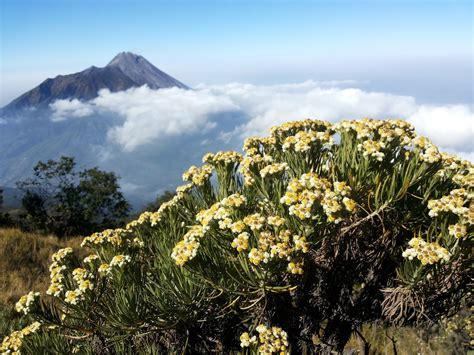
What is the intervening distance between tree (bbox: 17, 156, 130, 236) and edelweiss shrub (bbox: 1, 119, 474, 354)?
107 ft

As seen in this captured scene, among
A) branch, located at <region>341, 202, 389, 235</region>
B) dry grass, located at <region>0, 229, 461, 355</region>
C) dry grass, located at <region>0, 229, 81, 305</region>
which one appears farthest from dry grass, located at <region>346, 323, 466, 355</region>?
dry grass, located at <region>0, 229, 81, 305</region>

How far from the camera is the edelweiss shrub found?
2578mm

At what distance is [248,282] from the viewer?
263 cm

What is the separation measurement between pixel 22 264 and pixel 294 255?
9.06 meters

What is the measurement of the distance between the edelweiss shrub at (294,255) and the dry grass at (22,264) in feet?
17.2

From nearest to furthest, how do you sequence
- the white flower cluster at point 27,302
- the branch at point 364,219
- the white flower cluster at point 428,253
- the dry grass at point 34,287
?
the white flower cluster at point 428,253 < the branch at point 364,219 < the white flower cluster at point 27,302 < the dry grass at point 34,287

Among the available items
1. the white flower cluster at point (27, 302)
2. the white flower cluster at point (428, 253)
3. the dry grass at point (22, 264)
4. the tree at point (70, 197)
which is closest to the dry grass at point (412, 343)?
the white flower cluster at point (428, 253)

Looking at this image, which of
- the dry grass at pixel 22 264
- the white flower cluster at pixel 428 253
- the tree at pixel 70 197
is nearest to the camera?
the white flower cluster at pixel 428 253

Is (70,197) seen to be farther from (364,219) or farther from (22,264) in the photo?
(364,219)

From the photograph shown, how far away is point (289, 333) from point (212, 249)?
1.16m

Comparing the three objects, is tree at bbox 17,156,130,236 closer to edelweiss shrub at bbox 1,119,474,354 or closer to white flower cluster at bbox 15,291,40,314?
white flower cluster at bbox 15,291,40,314

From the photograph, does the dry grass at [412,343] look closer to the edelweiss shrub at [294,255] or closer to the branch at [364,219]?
the edelweiss shrub at [294,255]

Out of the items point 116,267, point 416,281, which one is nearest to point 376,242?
point 416,281

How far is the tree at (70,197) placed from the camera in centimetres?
3547
